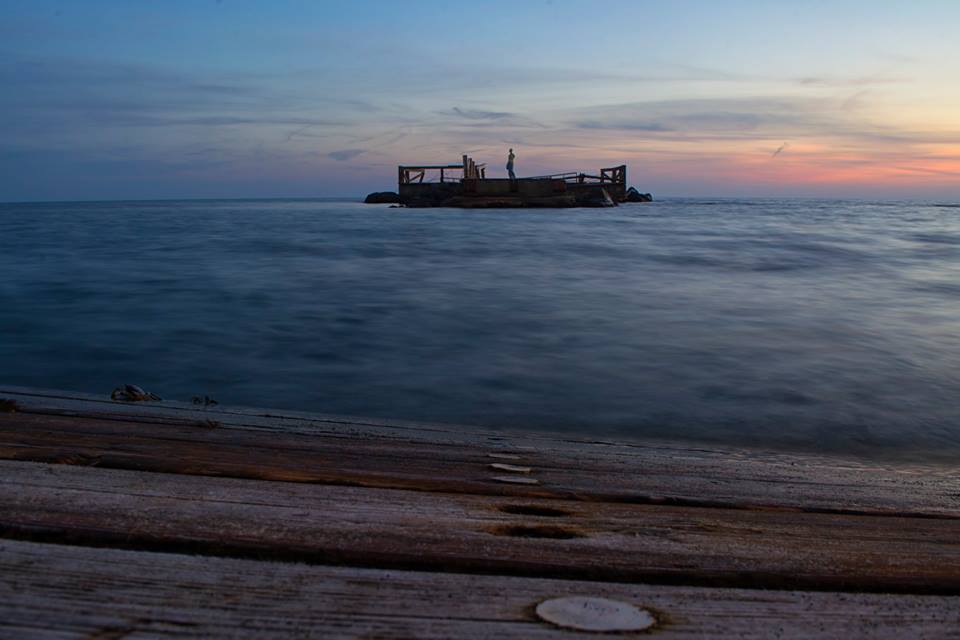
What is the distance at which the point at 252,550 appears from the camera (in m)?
1.25

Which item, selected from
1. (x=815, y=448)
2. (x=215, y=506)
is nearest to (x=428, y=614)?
(x=215, y=506)

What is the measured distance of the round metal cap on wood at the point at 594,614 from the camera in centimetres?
101

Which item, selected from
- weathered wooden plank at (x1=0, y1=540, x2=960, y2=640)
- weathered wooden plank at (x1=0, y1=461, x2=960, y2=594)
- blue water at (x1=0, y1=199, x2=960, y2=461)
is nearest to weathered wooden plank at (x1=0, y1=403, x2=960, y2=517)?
weathered wooden plank at (x1=0, y1=461, x2=960, y2=594)

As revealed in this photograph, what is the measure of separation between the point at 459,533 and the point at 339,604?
16.7 inches

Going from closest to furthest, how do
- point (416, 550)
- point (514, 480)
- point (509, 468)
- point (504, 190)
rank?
point (416, 550)
point (514, 480)
point (509, 468)
point (504, 190)

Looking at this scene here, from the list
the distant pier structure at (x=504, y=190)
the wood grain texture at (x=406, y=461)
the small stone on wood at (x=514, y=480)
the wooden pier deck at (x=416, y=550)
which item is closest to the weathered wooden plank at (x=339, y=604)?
the wooden pier deck at (x=416, y=550)

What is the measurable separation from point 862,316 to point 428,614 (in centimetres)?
1063

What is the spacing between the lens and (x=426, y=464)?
2.55m

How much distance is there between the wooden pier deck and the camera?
3.29ft

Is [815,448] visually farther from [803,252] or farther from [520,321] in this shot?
[803,252]

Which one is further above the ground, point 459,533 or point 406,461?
point 459,533

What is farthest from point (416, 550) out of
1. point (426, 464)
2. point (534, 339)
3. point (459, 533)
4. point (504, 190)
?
point (504, 190)

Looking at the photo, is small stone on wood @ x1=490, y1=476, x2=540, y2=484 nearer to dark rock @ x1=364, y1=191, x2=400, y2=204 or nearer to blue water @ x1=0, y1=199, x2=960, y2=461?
blue water @ x1=0, y1=199, x2=960, y2=461

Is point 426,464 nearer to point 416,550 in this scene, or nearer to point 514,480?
point 514,480
